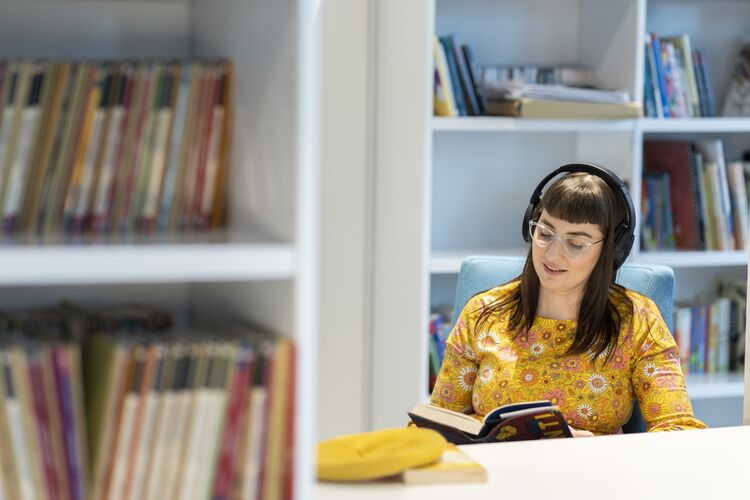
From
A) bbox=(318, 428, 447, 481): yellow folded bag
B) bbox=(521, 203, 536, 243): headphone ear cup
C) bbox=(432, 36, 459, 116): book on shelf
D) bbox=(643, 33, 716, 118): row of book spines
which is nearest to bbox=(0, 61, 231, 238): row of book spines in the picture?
bbox=(318, 428, 447, 481): yellow folded bag

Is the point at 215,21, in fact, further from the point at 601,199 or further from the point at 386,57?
the point at 386,57

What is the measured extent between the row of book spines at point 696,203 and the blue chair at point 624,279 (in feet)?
3.58

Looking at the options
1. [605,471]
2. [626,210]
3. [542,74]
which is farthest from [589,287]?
[542,74]

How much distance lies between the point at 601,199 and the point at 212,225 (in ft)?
4.23

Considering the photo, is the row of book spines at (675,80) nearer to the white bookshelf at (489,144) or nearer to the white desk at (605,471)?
the white bookshelf at (489,144)

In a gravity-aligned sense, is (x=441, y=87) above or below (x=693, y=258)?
above

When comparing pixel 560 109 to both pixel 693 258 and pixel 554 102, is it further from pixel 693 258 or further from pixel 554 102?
pixel 693 258

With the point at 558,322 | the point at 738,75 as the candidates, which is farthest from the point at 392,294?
the point at 738,75

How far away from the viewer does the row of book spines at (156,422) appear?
91 centimetres

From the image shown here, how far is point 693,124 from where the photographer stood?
325 cm

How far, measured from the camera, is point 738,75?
3.52 metres

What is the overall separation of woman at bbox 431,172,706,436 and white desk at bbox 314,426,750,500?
35 cm

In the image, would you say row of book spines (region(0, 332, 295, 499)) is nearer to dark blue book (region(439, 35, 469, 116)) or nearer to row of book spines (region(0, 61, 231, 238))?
row of book spines (region(0, 61, 231, 238))

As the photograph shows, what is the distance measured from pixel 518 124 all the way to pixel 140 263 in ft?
7.42
